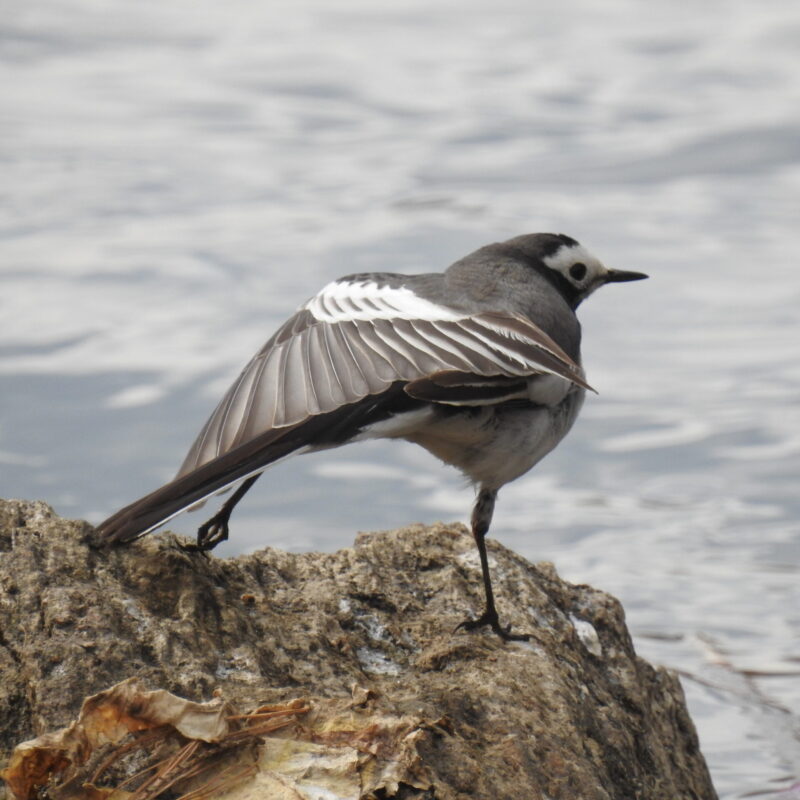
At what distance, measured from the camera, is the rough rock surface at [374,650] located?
3.63 m

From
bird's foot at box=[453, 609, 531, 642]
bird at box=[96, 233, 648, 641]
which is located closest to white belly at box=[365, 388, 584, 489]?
bird at box=[96, 233, 648, 641]

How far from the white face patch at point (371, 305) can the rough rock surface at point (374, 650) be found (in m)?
0.74

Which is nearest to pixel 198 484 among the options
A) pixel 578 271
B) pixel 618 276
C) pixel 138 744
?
pixel 138 744

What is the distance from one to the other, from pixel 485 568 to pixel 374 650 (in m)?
0.53

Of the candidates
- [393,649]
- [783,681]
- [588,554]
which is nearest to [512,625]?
[393,649]

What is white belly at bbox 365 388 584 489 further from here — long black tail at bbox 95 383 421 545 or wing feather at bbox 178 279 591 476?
long black tail at bbox 95 383 421 545

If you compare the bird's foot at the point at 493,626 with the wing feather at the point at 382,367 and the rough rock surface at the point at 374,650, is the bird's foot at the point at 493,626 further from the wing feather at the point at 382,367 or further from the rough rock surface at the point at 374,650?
the wing feather at the point at 382,367

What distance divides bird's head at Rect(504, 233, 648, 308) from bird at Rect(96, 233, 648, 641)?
1.42ft

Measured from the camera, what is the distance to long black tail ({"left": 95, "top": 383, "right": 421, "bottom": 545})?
150 inches

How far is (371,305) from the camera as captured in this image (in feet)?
15.4

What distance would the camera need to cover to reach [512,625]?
4.57m

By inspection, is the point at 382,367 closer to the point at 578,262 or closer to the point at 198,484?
the point at 198,484

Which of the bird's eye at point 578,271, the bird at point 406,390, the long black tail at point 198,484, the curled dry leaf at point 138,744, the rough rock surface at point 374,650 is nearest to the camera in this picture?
the curled dry leaf at point 138,744

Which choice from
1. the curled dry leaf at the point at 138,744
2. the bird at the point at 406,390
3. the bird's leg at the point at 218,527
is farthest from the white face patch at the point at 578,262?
the curled dry leaf at the point at 138,744
